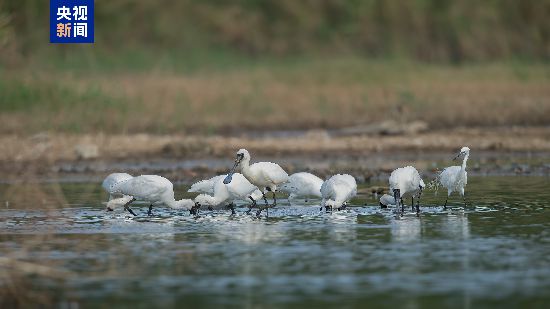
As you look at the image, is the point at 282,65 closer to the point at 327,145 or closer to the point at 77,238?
the point at 327,145

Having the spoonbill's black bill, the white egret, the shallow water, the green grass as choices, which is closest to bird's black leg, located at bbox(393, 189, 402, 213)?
the shallow water

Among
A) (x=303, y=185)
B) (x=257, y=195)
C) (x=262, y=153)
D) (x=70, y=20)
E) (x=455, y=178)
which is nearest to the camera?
(x=455, y=178)

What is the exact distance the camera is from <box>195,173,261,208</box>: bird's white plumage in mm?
17469

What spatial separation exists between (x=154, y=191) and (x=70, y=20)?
1165 cm

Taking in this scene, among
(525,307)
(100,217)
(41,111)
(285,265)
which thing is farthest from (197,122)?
(525,307)

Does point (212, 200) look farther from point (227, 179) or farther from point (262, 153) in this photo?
point (262, 153)

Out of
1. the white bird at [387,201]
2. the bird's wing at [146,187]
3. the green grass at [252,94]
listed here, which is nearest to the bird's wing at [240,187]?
the bird's wing at [146,187]

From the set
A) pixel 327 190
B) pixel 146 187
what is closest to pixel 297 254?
pixel 327 190

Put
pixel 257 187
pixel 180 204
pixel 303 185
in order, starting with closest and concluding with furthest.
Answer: pixel 180 204 → pixel 257 187 → pixel 303 185

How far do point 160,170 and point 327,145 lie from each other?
4692 mm

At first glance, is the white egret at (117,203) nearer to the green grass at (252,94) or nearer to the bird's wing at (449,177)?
the bird's wing at (449,177)

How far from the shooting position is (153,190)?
1719 centimetres

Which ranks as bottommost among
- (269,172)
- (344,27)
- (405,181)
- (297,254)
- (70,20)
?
(297,254)

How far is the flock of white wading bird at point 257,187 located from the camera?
1722 centimetres
